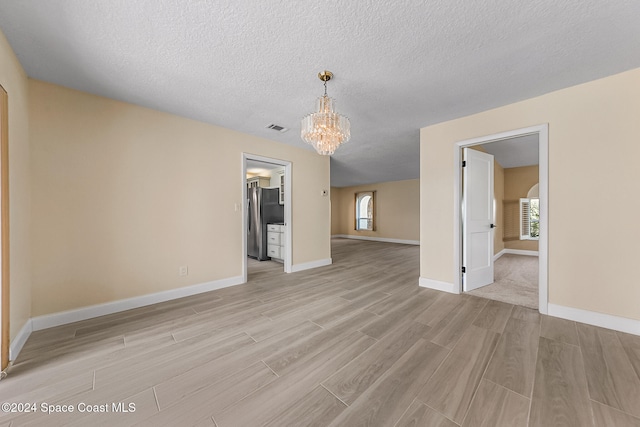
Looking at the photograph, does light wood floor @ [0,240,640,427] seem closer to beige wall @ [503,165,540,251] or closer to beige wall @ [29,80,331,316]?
beige wall @ [29,80,331,316]

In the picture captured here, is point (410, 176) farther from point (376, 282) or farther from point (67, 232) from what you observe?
point (67, 232)

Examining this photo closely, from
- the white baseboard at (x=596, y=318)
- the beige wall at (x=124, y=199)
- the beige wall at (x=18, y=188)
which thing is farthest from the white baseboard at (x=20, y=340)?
the white baseboard at (x=596, y=318)

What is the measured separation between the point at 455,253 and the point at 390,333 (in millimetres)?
1700

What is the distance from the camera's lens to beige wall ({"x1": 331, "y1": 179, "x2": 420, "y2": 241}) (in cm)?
816

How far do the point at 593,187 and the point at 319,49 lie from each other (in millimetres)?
2902

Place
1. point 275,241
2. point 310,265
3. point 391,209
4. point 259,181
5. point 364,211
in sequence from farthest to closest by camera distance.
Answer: point 364,211
point 391,209
point 259,181
point 275,241
point 310,265

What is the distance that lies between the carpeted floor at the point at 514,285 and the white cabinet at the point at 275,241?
11.5 feet

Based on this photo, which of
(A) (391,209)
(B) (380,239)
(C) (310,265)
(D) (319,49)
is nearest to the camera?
(D) (319,49)

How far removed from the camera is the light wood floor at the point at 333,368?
→ 1.23 meters

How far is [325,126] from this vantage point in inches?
86.0

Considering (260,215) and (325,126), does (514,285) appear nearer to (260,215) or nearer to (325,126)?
(325,126)

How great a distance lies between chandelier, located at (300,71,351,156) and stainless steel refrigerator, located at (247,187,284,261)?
3283 mm

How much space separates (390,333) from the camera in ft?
6.79

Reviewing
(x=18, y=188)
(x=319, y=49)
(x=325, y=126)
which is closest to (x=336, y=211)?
(x=325, y=126)
